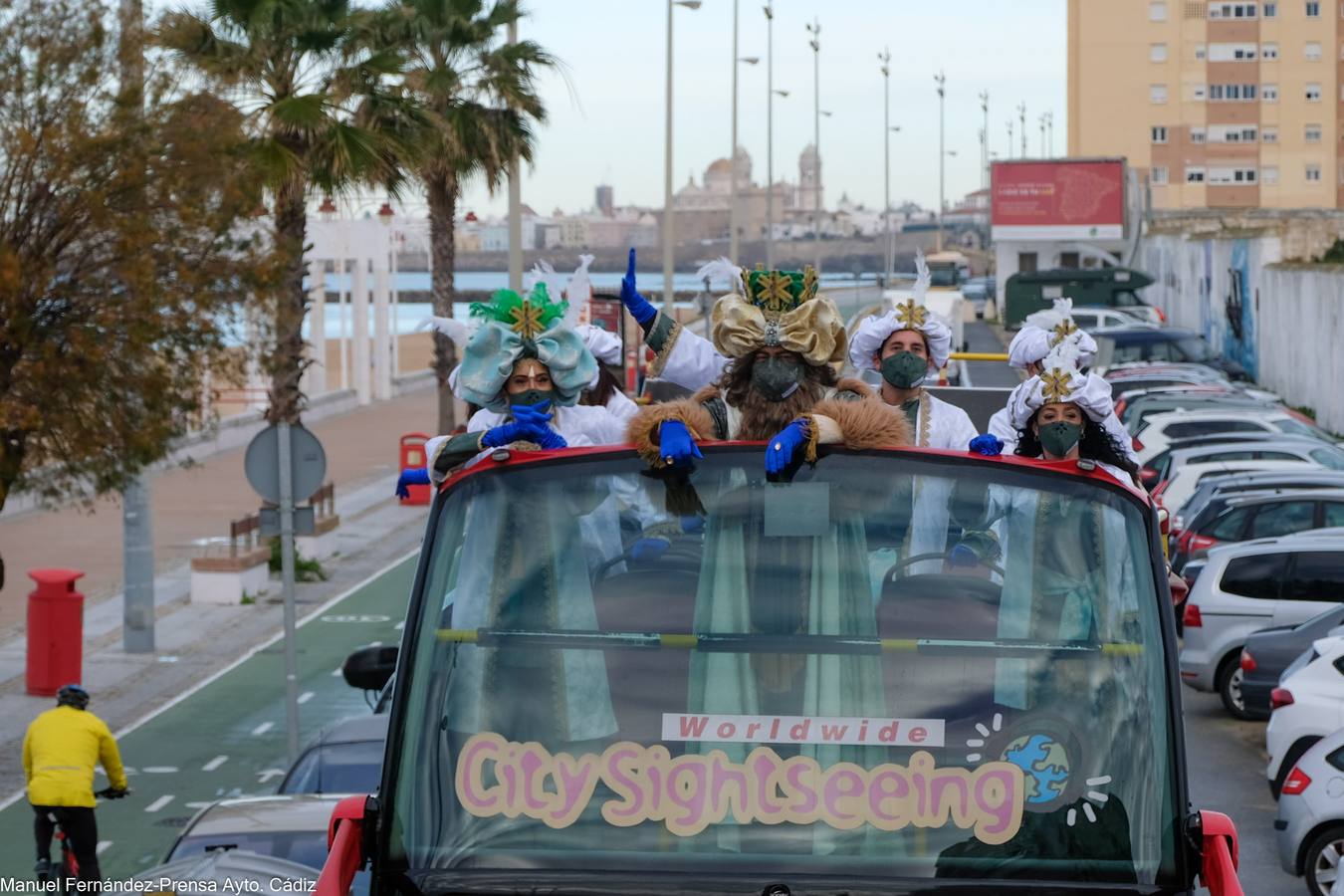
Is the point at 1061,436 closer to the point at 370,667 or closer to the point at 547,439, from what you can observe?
the point at 547,439

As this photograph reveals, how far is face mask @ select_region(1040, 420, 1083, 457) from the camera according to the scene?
19.8ft

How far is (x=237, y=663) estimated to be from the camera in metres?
20.7

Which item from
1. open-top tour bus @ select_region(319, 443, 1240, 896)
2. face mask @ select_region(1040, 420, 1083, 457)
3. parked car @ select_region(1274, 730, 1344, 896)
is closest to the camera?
open-top tour bus @ select_region(319, 443, 1240, 896)

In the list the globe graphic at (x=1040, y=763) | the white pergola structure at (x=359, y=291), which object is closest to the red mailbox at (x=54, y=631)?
the globe graphic at (x=1040, y=763)

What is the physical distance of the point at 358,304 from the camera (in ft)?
170

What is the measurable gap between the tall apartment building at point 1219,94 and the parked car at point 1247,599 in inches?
3136

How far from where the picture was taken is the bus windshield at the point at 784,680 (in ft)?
15.4

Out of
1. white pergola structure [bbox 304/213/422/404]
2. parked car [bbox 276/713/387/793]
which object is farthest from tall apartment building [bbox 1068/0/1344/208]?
parked car [bbox 276/713/387/793]

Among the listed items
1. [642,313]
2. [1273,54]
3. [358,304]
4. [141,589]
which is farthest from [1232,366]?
[1273,54]

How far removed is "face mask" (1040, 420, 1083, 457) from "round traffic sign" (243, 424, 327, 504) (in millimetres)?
9619

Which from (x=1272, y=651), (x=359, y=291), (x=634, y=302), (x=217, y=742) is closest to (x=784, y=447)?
(x=634, y=302)

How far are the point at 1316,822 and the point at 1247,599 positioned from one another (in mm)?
5714

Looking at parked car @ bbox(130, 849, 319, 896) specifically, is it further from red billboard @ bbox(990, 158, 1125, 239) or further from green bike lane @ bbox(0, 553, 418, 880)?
red billboard @ bbox(990, 158, 1125, 239)

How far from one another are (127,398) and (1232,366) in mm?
32670
